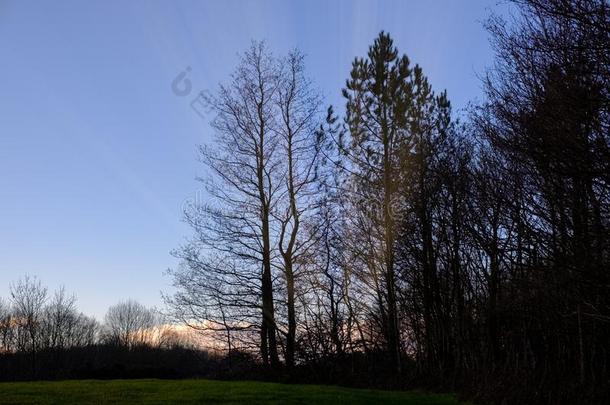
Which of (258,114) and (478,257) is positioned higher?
(258,114)

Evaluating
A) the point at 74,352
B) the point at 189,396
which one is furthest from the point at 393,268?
the point at 74,352

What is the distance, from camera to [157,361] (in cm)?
6831

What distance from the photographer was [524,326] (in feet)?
53.6

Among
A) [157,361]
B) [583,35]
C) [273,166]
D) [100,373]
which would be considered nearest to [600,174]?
[583,35]

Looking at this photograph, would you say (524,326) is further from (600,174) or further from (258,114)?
(258,114)

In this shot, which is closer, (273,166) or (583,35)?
(583,35)

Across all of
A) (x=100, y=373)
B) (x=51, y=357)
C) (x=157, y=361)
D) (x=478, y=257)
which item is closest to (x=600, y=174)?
(x=478, y=257)

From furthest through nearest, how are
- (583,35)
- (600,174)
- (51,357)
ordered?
(51,357) → (583,35) → (600,174)

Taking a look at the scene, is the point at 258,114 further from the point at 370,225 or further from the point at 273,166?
the point at 370,225

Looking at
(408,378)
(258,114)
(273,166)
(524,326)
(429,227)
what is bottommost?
(408,378)

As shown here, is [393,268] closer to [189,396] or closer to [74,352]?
[189,396]

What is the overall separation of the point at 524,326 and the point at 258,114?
14032mm

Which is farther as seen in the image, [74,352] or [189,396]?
[74,352]

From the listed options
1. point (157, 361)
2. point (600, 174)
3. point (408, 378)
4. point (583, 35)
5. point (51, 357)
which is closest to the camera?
point (600, 174)
